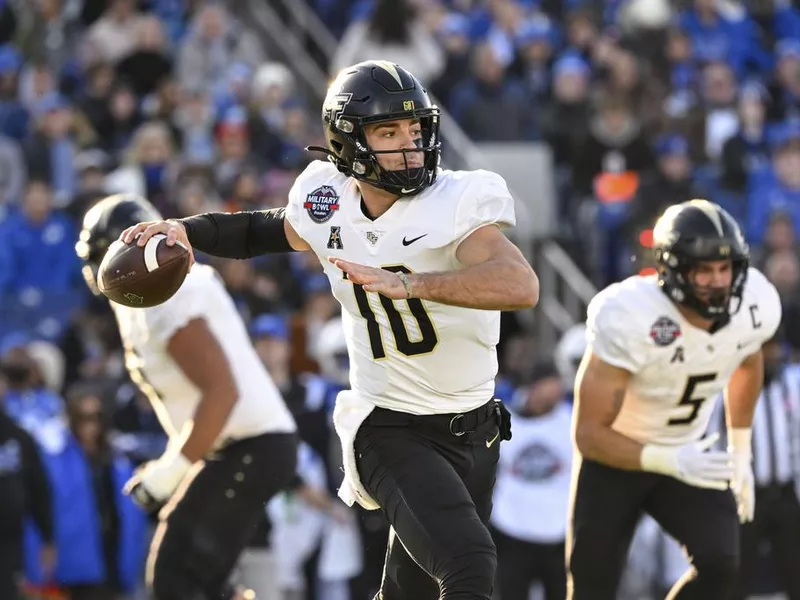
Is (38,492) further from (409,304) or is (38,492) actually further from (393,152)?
(393,152)

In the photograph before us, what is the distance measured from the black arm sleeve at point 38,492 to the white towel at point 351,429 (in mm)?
3094

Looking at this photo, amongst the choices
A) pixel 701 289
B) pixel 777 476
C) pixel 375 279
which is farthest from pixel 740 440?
pixel 375 279

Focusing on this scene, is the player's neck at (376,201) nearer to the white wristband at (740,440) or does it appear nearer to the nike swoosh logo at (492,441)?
the nike swoosh logo at (492,441)

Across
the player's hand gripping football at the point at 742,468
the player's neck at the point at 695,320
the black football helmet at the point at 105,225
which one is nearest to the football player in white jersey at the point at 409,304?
the black football helmet at the point at 105,225

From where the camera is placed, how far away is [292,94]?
11.4 metres

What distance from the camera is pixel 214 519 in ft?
18.6

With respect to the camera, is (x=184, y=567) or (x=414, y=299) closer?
(x=414, y=299)

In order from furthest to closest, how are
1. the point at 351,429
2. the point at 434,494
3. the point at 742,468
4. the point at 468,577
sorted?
the point at 742,468
the point at 351,429
the point at 434,494
the point at 468,577

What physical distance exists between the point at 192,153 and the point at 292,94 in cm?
144

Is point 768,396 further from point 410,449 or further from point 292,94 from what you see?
point 292,94

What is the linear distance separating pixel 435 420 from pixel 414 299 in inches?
15.2

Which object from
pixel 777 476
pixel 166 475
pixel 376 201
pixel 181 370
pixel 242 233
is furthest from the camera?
pixel 777 476

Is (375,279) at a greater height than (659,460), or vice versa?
(375,279)

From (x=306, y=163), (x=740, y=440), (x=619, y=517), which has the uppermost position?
(x=306, y=163)
